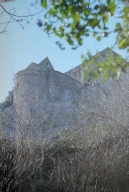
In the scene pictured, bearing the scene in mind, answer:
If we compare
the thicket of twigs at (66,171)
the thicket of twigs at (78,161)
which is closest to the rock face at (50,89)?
the thicket of twigs at (78,161)

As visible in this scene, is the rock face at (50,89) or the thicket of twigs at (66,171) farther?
the rock face at (50,89)

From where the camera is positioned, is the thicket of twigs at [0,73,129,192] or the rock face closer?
the thicket of twigs at [0,73,129,192]

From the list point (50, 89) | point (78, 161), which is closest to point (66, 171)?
point (78, 161)

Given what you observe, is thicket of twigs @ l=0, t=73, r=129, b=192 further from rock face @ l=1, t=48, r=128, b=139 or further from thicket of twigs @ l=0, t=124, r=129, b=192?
rock face @ l=1, t=48, r=128, b=139

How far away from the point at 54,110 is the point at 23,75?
322 centimetres

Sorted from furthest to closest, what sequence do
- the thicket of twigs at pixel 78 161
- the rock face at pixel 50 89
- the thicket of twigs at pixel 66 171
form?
the rock face at pixel 50 89 < the thicket of twigs at pixel 78 161 < the thicket of twigs at pixel 66 171

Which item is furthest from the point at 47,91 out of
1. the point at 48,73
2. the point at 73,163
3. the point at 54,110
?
the point at 73,163

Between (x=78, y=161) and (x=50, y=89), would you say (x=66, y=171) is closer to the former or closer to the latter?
(x=78, y=161)

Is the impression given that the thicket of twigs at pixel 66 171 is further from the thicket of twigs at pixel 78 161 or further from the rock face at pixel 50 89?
the rock face at pixel 50 89

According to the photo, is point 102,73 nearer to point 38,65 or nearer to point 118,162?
point 118,162

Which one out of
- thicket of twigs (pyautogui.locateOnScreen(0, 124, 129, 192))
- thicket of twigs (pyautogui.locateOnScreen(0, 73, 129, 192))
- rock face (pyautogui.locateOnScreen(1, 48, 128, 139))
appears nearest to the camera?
thicket of twigs (pyautogui.locateOnScreen(0, 124, 129, 192))

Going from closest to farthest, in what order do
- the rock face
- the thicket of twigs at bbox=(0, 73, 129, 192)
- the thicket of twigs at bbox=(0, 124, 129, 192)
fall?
the thicket of twigs at bbox=(0, 124, 129, 192) < the thicket of twigs at bbox=(0, 73, 129, 192) < the rock face

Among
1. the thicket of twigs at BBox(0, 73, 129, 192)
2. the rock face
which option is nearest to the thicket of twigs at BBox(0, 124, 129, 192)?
the thicket of twigs at BBox(0, 73, 129, 192)

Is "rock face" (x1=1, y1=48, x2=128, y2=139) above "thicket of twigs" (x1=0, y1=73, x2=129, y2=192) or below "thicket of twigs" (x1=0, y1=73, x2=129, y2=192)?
above
